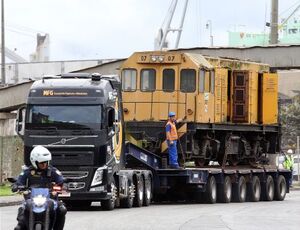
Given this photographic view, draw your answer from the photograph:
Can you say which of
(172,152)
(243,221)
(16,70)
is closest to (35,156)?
(243,221)

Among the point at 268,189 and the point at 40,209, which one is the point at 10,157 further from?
the point at 40,209

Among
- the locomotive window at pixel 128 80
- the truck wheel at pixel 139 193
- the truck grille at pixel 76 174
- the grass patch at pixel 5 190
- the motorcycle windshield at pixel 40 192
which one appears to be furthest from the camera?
the grass patch at pixel 5 190

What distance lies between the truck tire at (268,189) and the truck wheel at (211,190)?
3.94 m

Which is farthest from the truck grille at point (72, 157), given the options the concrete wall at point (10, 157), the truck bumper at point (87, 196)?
the concrete wall at point (10, 157)

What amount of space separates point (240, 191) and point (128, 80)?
18.3ft

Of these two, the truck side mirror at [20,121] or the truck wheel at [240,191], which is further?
the truck wheel at [240,191]

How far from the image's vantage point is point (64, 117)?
2630 cm

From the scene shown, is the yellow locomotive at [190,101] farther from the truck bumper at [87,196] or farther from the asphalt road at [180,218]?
the truck bumper at [87,196]

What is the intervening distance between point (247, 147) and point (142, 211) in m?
10.3

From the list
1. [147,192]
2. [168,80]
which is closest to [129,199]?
[147,192]

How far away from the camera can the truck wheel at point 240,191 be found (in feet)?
112

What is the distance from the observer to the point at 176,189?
32.9m

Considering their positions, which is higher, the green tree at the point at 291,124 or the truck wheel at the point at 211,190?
the green tree at the point at 291,124

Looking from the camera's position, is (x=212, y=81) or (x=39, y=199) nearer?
(x=39, y=199)
